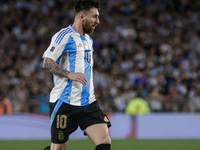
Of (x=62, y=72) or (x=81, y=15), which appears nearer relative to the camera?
(x=62, y=72)

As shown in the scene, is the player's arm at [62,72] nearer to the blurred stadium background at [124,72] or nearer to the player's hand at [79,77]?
the player's hand at [79,77]

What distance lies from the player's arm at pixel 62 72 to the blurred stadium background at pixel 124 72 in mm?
5022

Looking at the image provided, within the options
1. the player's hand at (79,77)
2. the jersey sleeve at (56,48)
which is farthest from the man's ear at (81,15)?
the player's hand at (79,77)

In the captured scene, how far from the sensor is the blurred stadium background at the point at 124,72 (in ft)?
36.8

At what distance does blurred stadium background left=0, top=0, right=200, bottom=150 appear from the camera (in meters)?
11.2

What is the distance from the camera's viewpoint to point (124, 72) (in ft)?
45.7

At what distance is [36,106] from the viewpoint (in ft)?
36.8

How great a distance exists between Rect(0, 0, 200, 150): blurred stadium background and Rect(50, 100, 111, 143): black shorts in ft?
15.3

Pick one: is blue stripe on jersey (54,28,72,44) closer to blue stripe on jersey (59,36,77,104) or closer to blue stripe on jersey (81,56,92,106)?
blue stripe on jersey (59,36,77,104)

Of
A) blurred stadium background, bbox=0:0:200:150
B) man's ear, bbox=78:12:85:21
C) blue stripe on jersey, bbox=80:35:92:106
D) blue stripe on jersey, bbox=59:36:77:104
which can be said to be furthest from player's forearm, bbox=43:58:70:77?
blurred stadium background, bbox=0:0:200:150

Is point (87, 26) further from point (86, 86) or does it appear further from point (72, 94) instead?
point (72, 94)

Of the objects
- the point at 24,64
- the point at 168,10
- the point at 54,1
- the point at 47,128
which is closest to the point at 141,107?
the point at 47,128

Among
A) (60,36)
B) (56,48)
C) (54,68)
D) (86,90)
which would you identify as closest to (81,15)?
(60,36)

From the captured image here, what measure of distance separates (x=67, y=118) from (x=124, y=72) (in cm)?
976
